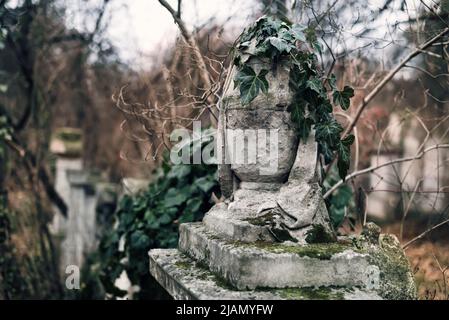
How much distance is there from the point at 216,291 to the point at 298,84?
1.23 meters

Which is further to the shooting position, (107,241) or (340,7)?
(107,241)

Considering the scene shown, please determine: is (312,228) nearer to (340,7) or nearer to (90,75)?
(340,7)

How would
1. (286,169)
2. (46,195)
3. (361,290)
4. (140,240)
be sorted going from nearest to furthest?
(361,290), (286,169), (140,240), (46,195)

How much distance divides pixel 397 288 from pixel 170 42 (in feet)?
15.4

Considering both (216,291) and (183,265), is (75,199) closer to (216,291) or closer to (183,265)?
(183,265)

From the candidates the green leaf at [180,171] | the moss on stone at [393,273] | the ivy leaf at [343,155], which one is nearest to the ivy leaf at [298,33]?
the ivy leaf at [343,155]

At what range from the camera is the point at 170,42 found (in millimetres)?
6668

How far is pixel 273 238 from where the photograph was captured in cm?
275

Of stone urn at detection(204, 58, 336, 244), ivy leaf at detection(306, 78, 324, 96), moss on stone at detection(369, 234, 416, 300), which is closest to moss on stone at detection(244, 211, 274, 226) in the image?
stone urn at detection(204, 58, 336, 244)

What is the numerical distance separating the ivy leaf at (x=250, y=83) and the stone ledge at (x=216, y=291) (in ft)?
3.27

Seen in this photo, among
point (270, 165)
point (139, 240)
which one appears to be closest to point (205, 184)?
point (139, 240)

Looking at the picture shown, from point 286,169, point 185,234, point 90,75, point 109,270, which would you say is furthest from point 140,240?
point 90,75

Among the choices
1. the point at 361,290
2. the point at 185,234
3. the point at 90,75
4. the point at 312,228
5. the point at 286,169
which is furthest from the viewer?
the point at 90,75

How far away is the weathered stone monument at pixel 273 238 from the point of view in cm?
256
